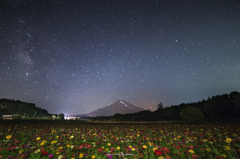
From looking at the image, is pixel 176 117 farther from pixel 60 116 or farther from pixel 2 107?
pixel 2 107

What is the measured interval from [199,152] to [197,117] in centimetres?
1601

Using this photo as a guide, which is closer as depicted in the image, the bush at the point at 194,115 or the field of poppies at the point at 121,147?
the field of poppies at the point at 121,147

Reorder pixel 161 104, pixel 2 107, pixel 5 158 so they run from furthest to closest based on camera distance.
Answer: pixel 161 104 → pixel 2 107 → pixel 5 158

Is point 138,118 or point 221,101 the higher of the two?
point 221,101

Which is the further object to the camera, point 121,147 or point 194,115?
point 194,115

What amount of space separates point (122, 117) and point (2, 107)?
58.4 m

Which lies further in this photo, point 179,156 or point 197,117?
point 197,117

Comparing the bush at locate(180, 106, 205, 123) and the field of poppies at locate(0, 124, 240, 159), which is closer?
the field of poppies at locate(0, 124, 240, 159)

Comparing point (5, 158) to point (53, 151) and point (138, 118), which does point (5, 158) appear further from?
point (138, 118)

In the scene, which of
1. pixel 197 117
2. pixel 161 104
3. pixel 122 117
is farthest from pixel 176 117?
pixel 161 104

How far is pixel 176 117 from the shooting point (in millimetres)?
42375

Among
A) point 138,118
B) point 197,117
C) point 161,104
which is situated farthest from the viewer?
point 161,104

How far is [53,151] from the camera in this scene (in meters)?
3.60

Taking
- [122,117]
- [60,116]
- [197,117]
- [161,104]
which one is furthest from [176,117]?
[161,104]
